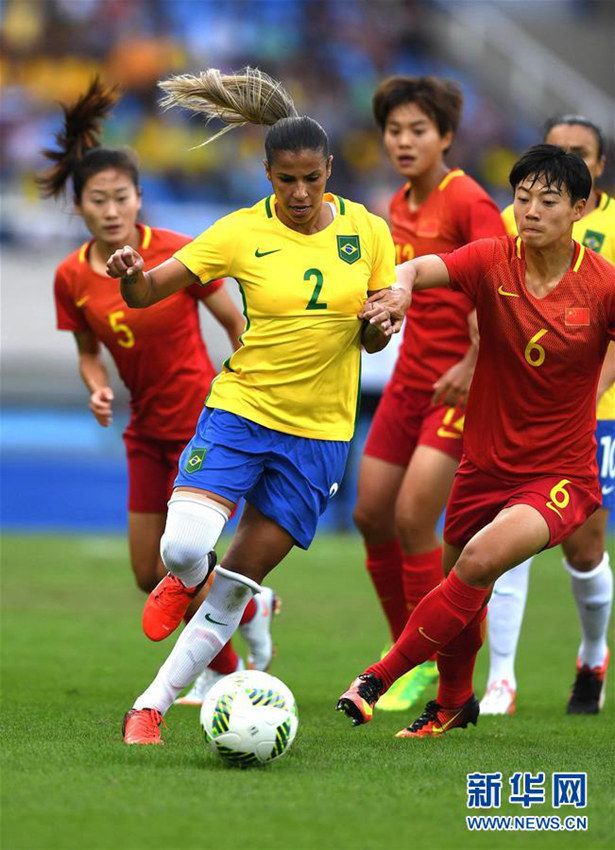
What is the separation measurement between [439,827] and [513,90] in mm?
21616

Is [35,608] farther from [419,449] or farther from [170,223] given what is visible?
[170,223]

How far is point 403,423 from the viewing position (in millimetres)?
7180

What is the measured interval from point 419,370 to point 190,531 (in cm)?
231

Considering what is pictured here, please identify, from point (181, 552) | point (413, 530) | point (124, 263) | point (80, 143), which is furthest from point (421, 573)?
point (80, 143)

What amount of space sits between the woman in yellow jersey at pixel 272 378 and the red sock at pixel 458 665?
814mm

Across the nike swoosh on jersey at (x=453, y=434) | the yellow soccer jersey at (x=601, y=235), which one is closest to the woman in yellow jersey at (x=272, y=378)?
the nike swoosh on jersey at (x=453, y=434)

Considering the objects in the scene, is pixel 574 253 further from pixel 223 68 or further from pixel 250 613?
pixel 223 68

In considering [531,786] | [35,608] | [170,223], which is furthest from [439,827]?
[170,223]

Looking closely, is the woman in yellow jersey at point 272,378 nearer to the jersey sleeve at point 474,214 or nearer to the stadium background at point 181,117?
the jersey sleeve at point 474,214

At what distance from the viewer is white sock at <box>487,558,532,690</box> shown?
728cm

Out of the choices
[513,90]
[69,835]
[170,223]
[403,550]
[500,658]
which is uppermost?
[513,90]

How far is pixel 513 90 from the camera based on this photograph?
80.3ft

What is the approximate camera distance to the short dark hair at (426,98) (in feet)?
23.3

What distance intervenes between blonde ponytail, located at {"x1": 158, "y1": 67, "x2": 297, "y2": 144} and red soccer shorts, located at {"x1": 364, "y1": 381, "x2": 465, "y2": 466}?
188cm
